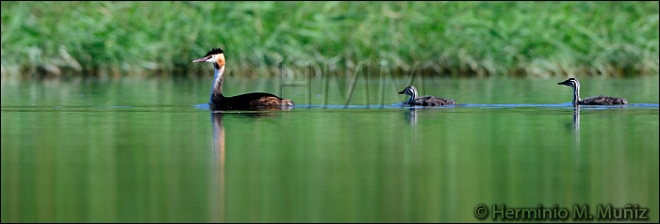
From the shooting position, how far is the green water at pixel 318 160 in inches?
268

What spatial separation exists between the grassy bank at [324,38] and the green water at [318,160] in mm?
5407

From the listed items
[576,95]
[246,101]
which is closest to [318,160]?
[246,101]

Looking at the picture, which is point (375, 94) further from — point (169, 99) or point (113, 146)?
point (113, 146)

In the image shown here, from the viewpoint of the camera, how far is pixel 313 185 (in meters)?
7.46

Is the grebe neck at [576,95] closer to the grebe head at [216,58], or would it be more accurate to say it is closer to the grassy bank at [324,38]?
the grebe head at [216,58]

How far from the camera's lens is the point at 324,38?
2022cm

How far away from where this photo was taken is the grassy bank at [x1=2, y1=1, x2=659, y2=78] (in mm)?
19844

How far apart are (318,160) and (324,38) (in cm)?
1170

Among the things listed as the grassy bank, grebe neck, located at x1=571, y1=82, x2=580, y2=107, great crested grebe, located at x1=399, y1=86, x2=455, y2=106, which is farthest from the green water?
the grassy bank

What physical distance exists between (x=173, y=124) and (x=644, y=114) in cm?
451

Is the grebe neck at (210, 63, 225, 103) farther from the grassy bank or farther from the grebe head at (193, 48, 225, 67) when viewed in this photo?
the grassy bank

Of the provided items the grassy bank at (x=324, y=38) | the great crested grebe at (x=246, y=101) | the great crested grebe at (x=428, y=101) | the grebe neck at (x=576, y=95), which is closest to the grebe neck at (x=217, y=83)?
the great crested grebe at (x=246, y=101)

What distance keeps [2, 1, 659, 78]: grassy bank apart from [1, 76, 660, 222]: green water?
5.41m

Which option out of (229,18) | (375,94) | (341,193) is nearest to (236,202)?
(341,193)
